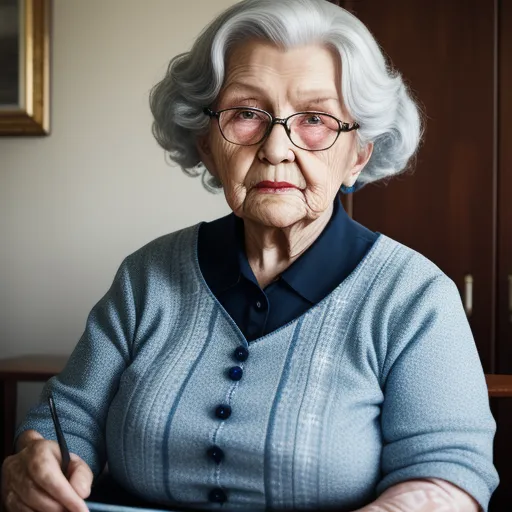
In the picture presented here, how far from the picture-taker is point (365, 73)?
120 centimetres

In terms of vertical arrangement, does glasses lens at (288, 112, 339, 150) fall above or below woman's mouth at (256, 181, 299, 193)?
above

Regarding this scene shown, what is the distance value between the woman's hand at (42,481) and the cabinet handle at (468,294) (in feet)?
6.00

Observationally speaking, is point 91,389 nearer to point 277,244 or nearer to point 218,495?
point 218,495

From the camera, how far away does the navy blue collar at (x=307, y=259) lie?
1219mm

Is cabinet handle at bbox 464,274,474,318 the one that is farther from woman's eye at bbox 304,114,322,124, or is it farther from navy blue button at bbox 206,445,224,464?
navy blue button at bbox 206,445,224,464

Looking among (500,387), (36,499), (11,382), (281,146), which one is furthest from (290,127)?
(11,382)

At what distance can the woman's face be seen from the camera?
1.16 m

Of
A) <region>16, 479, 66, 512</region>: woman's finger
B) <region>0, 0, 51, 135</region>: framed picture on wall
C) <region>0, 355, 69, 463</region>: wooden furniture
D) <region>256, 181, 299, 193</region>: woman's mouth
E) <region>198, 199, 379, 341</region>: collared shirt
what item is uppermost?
<region>0, 0, 51, 135</region>: framed picture on wall

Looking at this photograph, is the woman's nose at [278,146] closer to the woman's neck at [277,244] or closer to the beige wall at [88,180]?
the woman's neck at [277,244]

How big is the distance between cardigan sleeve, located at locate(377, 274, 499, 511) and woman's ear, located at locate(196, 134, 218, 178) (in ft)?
1.53

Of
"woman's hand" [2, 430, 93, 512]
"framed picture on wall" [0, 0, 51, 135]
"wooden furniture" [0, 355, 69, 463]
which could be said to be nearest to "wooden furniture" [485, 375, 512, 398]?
"woman's hand" [2, 430, 93, 512]

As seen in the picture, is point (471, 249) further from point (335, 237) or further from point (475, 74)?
point (335, 237)

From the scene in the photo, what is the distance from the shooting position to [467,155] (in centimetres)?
265

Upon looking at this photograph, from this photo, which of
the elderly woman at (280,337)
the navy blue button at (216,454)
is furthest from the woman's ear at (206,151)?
the navy blue button at (216,454)
